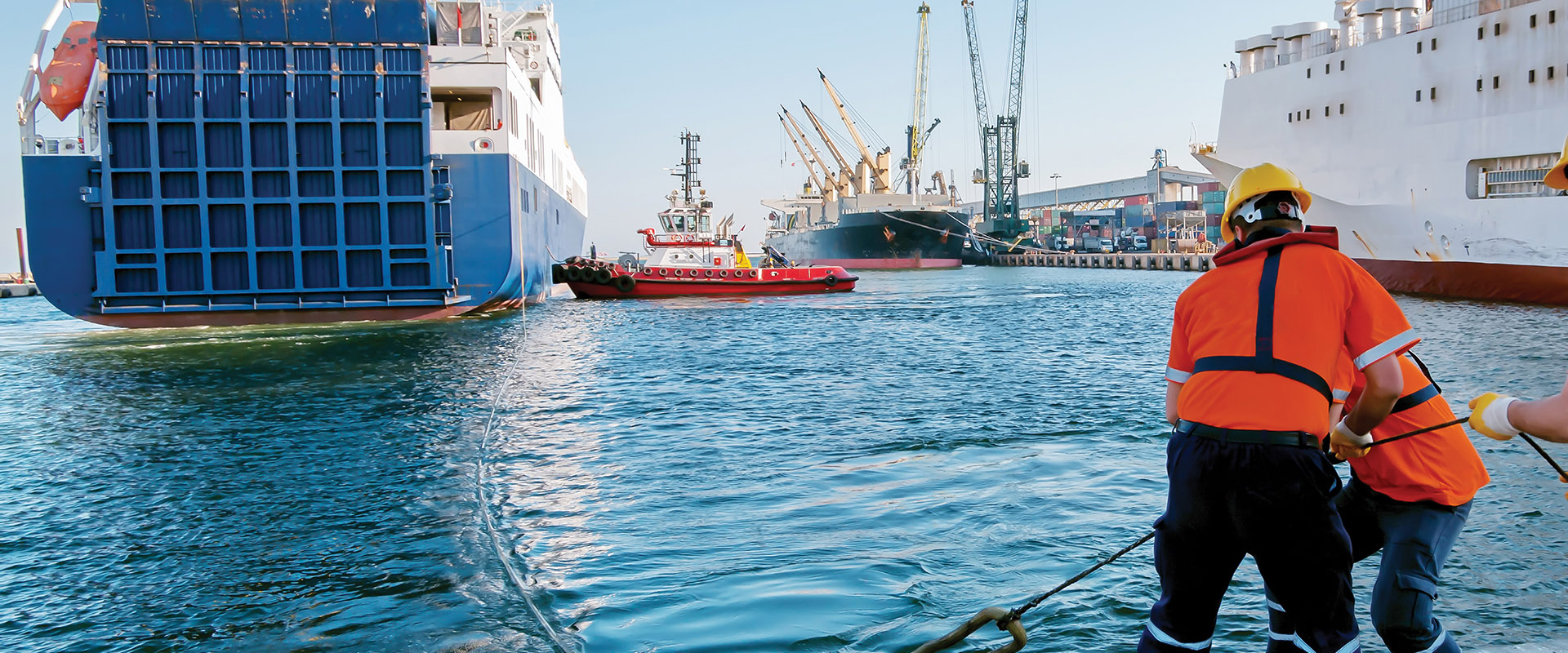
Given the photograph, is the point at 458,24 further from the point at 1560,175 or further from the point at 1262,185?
the point at 1560,175

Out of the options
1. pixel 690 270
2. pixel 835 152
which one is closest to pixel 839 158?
pixel 835 152

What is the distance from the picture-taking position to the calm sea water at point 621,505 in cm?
439

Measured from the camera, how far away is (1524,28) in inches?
872

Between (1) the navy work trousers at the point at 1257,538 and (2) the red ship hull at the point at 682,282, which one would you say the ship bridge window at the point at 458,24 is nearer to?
(2) the red ship hull at the point at 682,282

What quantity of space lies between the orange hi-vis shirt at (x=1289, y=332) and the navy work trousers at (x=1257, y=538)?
0.10 meters

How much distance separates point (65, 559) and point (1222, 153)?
3395 cm

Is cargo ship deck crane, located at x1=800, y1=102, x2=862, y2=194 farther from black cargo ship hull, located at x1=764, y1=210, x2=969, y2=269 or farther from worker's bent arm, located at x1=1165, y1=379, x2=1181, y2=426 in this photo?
worker's bent arm, located at x1=1165, y1=379, x2=1181, y2=426

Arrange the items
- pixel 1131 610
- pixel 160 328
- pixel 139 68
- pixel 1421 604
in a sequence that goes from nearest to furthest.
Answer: pixel 1421 604, pixel 1131 610, pixel 139 68, pixel 160 328

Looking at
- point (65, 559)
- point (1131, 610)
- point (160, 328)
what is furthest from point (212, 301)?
point (1131, 610)

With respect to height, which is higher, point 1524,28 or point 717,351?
point 1524,28

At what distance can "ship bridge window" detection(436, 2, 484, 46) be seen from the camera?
80.1ft

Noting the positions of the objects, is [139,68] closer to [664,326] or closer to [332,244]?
[332,244]

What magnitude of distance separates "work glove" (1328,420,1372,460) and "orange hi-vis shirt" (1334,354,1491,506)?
66 millimetres

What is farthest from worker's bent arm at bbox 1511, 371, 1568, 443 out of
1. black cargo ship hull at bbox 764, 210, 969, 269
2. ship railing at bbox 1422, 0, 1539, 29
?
black cargo ship hull at bbox 764, 210, 969, 269
